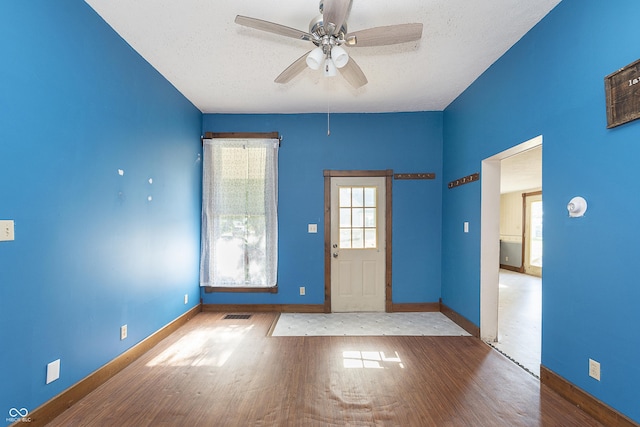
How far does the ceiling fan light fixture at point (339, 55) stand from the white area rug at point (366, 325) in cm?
287

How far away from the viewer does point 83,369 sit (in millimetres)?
→ 2223

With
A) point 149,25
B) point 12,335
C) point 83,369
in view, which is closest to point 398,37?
point 149,25

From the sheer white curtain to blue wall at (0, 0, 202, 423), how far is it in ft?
3.27

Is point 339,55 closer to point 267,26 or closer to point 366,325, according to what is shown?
point 267,26

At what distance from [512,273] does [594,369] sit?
725cm

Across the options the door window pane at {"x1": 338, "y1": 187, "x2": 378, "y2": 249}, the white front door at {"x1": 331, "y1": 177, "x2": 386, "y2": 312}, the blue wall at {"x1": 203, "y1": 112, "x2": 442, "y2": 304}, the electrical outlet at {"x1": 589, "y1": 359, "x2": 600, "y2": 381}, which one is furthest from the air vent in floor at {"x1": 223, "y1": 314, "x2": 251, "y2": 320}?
the electrical outlet at {"x1": 589, "y1": 359, "x2": 600, "y2": 381}

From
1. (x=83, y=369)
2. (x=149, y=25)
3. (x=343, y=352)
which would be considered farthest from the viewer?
(x=343, y=352)

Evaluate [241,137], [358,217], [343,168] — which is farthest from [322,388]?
[241,137]

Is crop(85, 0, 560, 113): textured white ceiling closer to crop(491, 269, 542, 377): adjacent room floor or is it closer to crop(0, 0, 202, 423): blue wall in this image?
crop(0, 0, 202, 423): blue wall

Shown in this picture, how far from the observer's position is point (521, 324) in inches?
152

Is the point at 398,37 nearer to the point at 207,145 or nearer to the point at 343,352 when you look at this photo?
the point at 343,352

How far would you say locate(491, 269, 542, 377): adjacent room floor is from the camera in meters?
2.92

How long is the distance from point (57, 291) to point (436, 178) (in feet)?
14.4

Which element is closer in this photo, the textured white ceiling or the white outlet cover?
the white outlet cover
